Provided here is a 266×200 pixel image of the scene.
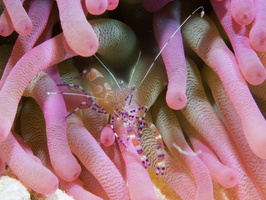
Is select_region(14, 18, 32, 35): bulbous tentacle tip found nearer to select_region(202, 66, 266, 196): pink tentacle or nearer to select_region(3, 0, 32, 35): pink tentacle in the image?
select_region(3, 0, 32, 35): pink tentacle

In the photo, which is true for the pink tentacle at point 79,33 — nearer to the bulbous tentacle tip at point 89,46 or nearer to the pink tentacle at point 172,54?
the bulbous tentacle tip at point 89,46

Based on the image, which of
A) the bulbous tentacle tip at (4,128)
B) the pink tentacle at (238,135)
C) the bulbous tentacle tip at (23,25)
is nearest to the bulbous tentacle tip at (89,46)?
the bulbous tentacle tip at (23,25)

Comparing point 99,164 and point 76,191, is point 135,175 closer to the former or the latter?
point 99,164

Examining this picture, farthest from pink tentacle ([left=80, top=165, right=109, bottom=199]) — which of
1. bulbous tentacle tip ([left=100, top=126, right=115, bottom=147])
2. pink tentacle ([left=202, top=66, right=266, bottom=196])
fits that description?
pink tentacle ([left=202, top=66, right=266, bottom=196])

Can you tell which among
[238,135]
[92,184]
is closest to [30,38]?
[92,184]

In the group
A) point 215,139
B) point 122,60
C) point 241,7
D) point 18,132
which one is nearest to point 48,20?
point 122,60

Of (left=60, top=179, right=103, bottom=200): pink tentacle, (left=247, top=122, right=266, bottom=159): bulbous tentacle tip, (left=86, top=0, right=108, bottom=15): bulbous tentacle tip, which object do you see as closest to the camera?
(left=86, top=0, right=108, bottom=15): bulbous tentacle tip
